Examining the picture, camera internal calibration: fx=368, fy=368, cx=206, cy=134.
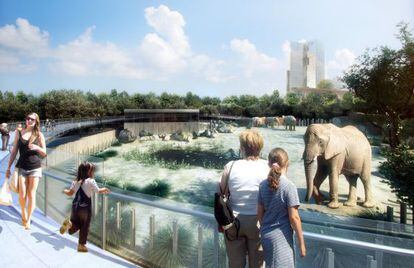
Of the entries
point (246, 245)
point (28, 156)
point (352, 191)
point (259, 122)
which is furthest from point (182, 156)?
point (246, 245)

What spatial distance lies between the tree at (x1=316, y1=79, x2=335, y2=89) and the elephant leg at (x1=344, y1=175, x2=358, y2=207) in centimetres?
285

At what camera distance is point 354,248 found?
2312mm

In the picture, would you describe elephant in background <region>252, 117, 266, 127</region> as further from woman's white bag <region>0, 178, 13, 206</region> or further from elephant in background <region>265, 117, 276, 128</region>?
woman's white bag <region>0, 178, 13, 206</region>

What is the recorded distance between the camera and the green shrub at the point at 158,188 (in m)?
15.2

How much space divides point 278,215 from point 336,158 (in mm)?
8786

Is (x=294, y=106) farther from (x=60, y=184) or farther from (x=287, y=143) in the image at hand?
(x=60, y=184)

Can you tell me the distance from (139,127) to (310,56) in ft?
25.9

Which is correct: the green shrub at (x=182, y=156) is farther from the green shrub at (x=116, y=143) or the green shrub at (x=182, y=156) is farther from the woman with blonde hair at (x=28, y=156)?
the woman with blonde hair at (x=28, y=156)

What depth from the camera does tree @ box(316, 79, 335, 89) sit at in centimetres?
1158

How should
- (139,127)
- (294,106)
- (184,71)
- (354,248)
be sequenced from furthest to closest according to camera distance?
(139,127) → (184,71) → (294,106) → (354,248)

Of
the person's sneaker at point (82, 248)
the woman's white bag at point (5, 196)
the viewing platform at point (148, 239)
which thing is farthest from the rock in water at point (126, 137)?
the person's sneaker at point (82, 248)

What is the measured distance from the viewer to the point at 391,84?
413 inches

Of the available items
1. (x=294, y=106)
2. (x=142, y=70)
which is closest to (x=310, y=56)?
(x=294, y=106)

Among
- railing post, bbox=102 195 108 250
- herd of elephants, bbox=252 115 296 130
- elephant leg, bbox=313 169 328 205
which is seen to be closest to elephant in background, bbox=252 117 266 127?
herd of elephants, bbox=252 115 296 130
